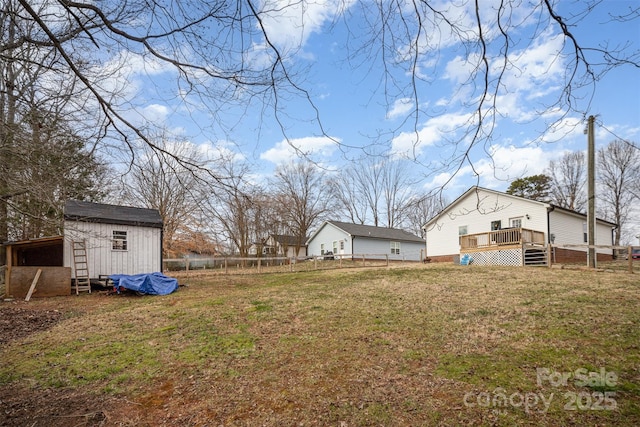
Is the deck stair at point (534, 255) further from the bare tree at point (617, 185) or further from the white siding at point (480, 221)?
the bare tree at point (617, 185)

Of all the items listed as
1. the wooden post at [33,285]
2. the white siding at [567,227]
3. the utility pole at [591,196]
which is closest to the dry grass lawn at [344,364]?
the wooden post at [33,285]

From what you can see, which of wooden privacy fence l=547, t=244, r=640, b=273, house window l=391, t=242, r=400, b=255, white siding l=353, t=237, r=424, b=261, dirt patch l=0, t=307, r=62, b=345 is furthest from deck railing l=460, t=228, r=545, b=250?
dirt patch l=0, t=307, r=62, b=345

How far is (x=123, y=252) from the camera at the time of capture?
13.8 meters

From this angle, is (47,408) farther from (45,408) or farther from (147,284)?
(147,284)

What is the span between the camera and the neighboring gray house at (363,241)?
96.0 feet

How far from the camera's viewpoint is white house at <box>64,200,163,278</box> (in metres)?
13.0

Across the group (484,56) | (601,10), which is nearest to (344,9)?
(484,56)

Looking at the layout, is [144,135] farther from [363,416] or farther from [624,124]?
[624,124]

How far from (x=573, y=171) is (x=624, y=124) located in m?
34.7

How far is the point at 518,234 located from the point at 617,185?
61.4ft

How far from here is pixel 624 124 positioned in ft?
9.12

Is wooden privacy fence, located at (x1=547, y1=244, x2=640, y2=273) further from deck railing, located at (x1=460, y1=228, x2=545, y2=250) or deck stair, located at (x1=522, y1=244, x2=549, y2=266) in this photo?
deck railing, located at (x1=460, y1=228, x2=545, y2=250)

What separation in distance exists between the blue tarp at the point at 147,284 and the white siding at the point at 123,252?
1.78m

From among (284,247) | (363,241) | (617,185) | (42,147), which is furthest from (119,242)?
(617,185)
